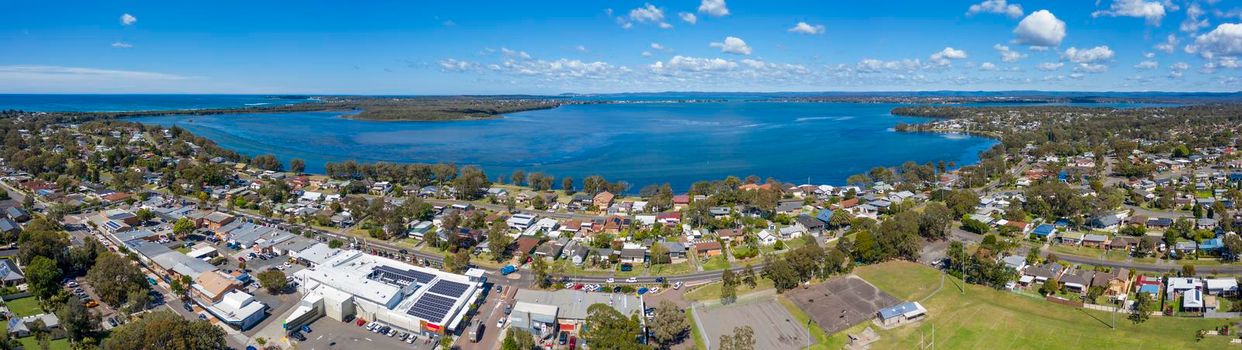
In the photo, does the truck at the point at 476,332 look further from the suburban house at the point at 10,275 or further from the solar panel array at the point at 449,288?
the suburban house at the point at 10,275

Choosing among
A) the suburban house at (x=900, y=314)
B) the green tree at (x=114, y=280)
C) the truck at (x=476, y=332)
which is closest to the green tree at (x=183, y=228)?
the green tree at (x=114, y=280)

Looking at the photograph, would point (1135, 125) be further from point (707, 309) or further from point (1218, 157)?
point (707, 309)

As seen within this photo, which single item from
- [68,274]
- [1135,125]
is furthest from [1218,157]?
[68,274]

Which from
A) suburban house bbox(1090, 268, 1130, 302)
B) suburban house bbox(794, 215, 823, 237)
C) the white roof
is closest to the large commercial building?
suburban house bbox(794, 215, 823, 237)

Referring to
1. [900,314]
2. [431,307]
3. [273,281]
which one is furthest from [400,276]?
[900,314]

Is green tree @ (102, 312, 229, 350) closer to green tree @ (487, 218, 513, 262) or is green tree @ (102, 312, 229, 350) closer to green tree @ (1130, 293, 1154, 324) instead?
green tree @ (487, 218, 513, 262)
